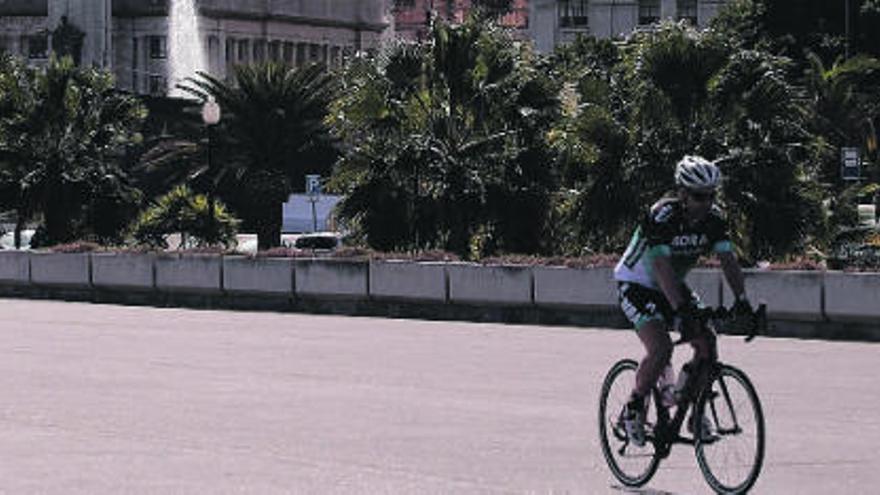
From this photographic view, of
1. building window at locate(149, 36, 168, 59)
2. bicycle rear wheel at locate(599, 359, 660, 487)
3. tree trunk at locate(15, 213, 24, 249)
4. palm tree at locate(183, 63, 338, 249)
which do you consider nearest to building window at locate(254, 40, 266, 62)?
building window at locate(149, 36, 168, 59)

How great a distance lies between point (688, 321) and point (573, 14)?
113364 mm

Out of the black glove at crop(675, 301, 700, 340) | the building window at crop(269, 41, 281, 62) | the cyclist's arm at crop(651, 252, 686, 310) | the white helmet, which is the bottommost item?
the black glove at crop(675, 301, 700, 340)

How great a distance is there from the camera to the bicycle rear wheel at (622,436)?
11.2m

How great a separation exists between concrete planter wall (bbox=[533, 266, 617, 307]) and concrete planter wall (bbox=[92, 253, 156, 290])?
9102 millimetres

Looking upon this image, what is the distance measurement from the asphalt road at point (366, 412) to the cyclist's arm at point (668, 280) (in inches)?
49.7

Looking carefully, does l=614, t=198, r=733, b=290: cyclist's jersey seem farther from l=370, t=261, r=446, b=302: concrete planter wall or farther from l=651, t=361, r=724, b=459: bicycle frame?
l=370, t=261, r=446, b=302: concrete planter wall

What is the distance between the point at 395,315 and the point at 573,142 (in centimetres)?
463

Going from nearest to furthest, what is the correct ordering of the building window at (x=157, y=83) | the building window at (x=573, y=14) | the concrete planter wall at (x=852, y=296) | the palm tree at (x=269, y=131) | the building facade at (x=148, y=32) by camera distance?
the concrete planter wall at (x=852, y=296)
the palm tree at (x=269, y=131)
the building window at (x=573, y=14)
the building facade at (x=148, y=32)
the building window at (x=157, y=83)

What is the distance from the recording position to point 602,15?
397 feet

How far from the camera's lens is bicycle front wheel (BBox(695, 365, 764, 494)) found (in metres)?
10.3

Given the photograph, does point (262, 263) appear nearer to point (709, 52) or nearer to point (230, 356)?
point (709, 52)

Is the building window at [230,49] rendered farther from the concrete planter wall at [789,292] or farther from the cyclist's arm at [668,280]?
the cyclist's arm at [668,280]

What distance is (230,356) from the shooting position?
2223cm

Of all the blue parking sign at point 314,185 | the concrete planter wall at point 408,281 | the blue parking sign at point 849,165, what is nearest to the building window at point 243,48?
the blue parking sign at point 314,185
